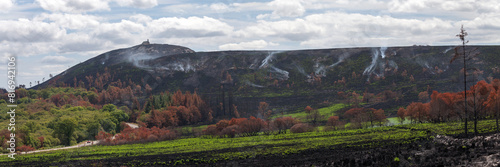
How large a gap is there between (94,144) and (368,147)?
76485 mm

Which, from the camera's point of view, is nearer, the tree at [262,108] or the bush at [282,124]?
the bush at [282,124]

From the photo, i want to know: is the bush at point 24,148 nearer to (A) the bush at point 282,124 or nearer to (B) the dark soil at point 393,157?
(B) the dark soil at point 393,157

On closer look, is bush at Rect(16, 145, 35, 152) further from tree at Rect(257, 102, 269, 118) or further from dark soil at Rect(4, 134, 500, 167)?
tree at Rect(257, 102, 269, 118)

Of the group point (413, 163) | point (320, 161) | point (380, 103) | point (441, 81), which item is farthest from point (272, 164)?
point (441, 81)

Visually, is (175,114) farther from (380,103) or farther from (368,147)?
(368,147)

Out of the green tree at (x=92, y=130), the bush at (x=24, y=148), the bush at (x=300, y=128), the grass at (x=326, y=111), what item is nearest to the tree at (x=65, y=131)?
the green tree at (x=92, y=130)

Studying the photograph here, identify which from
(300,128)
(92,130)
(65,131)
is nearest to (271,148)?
(300,128)

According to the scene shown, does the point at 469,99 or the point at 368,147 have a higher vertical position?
the point at 469,99

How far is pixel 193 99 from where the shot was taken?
605 ft

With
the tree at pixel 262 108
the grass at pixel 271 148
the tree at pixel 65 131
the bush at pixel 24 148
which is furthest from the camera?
the tree at pixel 262 108

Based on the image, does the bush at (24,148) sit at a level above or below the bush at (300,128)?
below

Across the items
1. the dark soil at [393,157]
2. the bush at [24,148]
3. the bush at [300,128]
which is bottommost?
the bush at [24,148]

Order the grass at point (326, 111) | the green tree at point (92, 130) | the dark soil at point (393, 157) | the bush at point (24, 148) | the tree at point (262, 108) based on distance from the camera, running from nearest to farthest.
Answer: the dark soil at point (393, 157), the bush at point (24, 148), the green tree at point (92, 130), the grass at point (326, 111), the tree at point (262, 108)

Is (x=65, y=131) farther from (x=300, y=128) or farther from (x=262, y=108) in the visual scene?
(x=262, y=108)
